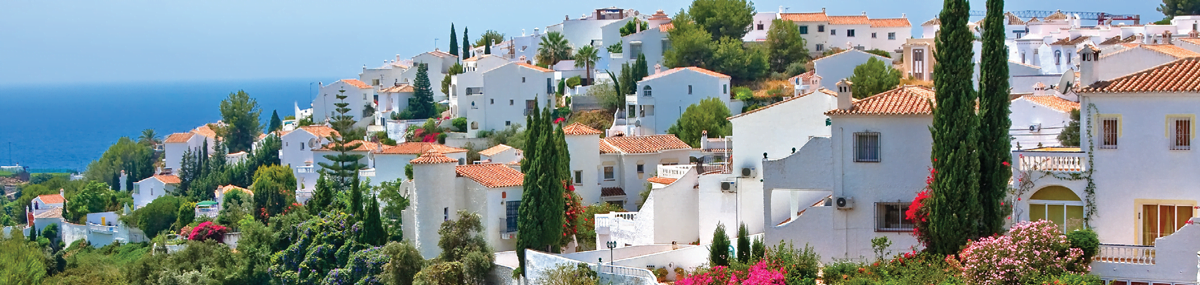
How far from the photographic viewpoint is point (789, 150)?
112ft

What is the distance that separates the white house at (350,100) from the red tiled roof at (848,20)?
26.7 meters

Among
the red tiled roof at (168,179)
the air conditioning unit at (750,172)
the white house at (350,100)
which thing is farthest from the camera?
the white house at (350,100)

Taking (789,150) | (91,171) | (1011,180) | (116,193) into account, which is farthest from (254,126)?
(1011,180)

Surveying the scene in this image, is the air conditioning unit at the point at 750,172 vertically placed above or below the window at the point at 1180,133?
below

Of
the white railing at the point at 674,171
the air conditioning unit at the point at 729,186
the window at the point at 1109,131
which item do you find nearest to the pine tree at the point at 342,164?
the white railing at the point at 674,171

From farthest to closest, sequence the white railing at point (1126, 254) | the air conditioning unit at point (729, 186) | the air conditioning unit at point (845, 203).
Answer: the air conditioning unit at point (729, 186) → the air conditioning unit at point (845, 203) → the white railing at point (1126, 254)

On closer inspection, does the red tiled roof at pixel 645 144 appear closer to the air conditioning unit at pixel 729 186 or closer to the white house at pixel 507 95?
the air conditioning unit at pixel 729 186

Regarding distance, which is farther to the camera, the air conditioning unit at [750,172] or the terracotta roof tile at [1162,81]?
the air conditioning unit at [750,172]

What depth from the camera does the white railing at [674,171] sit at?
39600 mm

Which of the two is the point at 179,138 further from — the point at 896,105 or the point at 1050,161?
the point at 1050,161

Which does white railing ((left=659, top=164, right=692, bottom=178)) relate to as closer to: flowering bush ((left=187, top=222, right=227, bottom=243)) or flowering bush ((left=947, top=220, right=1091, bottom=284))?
flowering bush ((left=947, top=220, right=1091, bottom=284))

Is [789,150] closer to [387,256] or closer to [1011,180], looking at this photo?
[1011,180]

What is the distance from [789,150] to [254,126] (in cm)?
6234

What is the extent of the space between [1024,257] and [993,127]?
9.97ft
